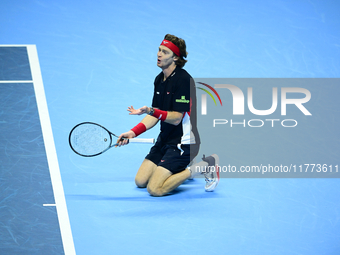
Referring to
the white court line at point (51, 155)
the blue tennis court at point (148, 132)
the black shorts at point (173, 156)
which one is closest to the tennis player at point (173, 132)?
the black shorts at point (173, 156)

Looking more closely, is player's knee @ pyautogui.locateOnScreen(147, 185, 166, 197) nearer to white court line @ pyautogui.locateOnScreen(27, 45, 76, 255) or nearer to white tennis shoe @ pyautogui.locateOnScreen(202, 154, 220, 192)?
white tennis shoe @ pyautogui.locateOnScreen(202, 154, 220, 192)

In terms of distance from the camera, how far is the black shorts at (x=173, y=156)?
196 inches

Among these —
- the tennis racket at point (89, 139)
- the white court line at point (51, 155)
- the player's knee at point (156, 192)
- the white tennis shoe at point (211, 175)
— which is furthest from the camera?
the white tennis shoe at point (211, 175)

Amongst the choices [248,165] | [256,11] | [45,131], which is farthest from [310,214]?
[256,11]

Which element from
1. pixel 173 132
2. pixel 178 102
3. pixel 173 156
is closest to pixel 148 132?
pixel 173 132

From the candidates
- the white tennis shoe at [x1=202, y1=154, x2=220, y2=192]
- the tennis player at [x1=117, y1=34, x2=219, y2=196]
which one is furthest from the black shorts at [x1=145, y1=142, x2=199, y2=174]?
the white tennis shoe at [x1=202, y1=154, x2=220, y2=192]

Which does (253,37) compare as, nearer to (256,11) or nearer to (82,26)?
(256,11)

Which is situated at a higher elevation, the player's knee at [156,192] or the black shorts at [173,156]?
the black shorts at [173,156]

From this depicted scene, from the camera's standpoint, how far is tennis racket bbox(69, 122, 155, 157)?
4684 mm

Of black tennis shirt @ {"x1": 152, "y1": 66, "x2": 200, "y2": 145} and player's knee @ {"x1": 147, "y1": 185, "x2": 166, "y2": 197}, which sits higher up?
black tennis shirt @ {"x1": 152, "y1": 66, "x2": 200, "y2": 145}

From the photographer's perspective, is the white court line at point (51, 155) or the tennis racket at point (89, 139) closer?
the white court line at point (51, 155)

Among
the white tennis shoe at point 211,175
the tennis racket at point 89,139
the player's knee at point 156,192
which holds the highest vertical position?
the tennis racket at point 89,139

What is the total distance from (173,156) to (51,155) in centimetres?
175

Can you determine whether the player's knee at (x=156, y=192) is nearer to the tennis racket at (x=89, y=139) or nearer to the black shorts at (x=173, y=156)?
the black shorts at (x=173, y=156)
